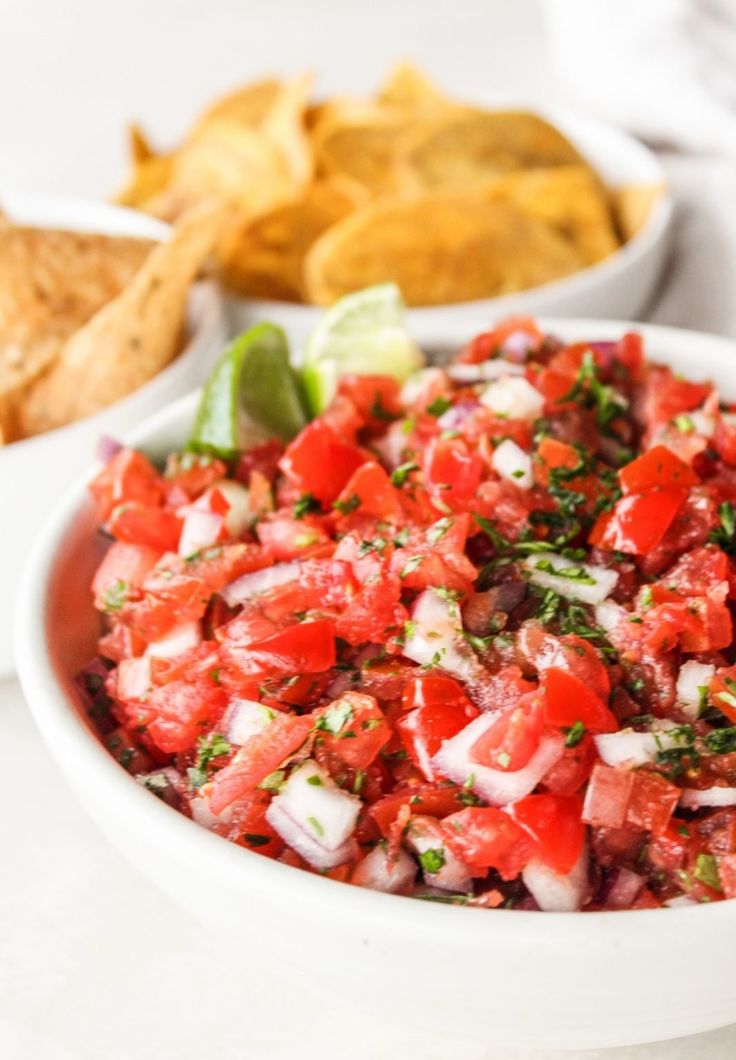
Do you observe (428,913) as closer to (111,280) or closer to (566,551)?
(566,551)

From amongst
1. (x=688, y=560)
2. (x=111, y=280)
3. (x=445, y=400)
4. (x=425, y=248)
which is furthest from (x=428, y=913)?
(x=425, y=248)

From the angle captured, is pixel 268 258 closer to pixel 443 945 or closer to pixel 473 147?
pixel 473 147

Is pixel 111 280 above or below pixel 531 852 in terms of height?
above

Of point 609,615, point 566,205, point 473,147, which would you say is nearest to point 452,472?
point 609,615

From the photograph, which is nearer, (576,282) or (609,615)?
(609,615)

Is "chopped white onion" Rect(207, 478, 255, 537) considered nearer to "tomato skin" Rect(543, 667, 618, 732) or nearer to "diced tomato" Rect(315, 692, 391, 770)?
"diced tomato" Rect(315, 692, 391, 770)

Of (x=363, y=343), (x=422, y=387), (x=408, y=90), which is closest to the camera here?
(x=422, y=387)

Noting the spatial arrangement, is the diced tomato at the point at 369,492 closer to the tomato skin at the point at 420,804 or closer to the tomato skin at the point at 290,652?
the tomato skin at the point at 290,652
